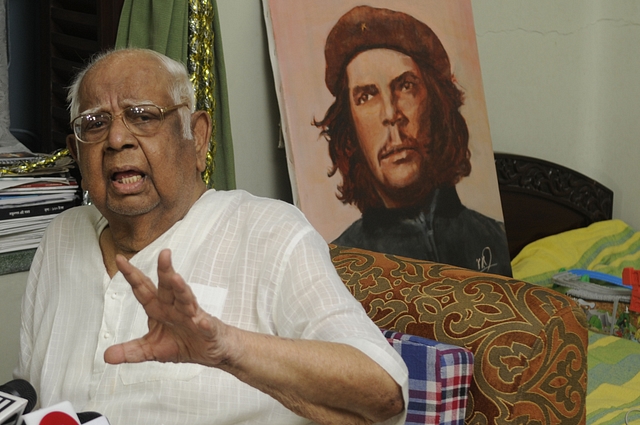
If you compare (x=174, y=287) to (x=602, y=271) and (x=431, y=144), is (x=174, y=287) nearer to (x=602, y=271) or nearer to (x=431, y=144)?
(x=431, y=144)

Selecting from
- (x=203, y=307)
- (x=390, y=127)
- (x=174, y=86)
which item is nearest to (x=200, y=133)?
(x=174, y=86)

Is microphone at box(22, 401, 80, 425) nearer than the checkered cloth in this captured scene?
Yes

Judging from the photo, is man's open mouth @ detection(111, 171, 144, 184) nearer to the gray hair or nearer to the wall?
the gray hair

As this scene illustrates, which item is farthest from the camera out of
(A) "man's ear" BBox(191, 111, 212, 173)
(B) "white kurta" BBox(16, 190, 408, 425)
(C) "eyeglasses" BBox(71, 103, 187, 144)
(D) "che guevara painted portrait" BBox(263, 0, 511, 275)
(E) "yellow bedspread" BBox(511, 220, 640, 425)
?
(D) "che guevara painted portrait" BBox(263, 0, 511, 275)

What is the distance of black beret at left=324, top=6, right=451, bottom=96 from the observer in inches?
93.0

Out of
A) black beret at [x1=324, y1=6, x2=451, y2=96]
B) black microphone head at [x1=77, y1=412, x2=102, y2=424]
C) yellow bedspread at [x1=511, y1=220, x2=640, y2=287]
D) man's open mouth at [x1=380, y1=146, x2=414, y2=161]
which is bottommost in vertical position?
black microphone head at [x1=77, y1=412, x2=102, y2=424]

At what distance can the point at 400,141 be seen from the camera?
2.56 m

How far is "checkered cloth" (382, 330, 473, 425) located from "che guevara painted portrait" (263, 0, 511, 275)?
1.02 m

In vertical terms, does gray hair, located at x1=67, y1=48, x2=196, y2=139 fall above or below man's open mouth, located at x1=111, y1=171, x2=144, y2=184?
above

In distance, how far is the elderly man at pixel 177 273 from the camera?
1.06m

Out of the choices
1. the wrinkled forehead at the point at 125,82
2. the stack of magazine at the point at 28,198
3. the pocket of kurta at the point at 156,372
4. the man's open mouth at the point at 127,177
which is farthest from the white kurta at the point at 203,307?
the stack of magazine at the point at 28,198

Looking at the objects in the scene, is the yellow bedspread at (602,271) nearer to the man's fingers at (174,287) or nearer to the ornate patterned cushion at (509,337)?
the ornate patterned cushion at (509,337)

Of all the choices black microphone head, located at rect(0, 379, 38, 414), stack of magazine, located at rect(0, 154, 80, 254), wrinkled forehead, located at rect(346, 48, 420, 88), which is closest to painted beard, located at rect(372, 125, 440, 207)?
wrinkled forehead, located at rect(346, 48, 420, 88)

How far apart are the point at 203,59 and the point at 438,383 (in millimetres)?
1188
